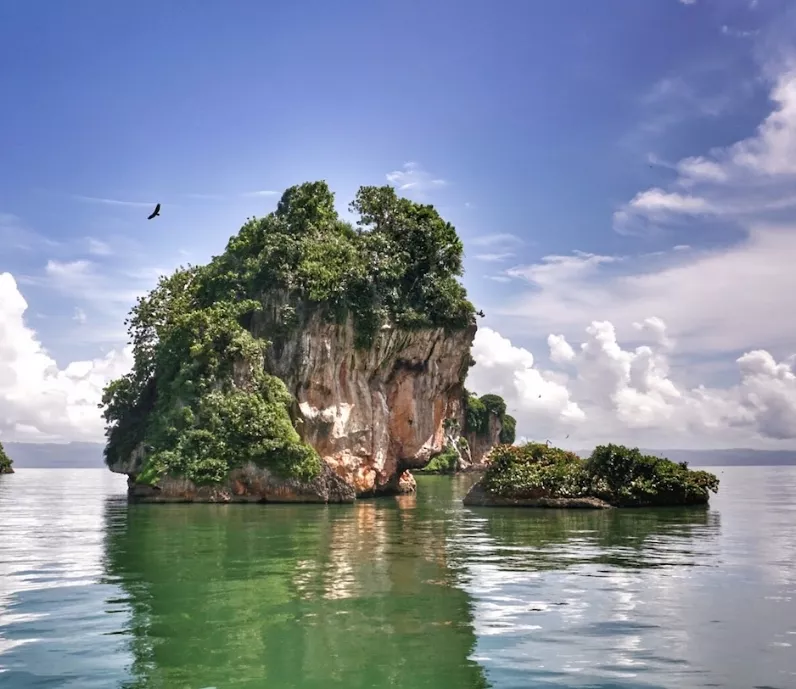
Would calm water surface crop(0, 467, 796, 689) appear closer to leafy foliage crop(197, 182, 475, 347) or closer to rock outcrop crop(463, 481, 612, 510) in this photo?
rock outcrop crop(463, 481, 612, 510)

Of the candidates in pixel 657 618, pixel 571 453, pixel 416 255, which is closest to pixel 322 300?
pixel 416 255

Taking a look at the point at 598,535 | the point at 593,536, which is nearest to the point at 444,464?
the point at 598,535

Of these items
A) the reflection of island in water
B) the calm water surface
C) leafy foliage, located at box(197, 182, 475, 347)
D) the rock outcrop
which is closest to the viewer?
the calm water surface

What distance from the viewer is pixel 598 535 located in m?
27.2

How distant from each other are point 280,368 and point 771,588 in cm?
3609

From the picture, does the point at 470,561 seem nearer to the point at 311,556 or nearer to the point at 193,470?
the point at 311,556

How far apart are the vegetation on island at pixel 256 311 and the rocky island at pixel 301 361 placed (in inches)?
3.8

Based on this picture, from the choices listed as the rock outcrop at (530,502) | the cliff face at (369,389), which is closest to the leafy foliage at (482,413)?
the cliff face at (369,389)

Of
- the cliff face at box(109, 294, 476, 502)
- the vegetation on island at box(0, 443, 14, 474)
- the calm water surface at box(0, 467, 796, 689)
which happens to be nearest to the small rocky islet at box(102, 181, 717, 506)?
the cliff face at box(109, 294, 476, 502)

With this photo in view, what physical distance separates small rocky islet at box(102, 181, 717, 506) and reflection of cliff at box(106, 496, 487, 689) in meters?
16.6

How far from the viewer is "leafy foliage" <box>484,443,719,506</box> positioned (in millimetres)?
39594

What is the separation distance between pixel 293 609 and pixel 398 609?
6.41ft

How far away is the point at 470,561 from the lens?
2047cm

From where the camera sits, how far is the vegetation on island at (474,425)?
114 metres
